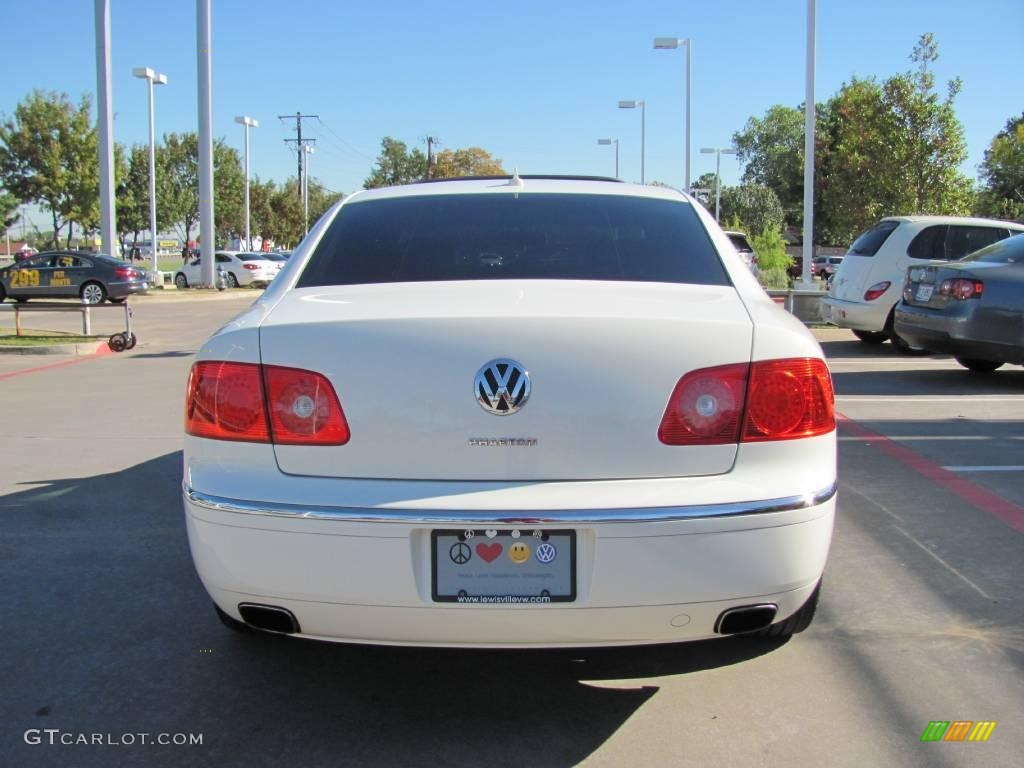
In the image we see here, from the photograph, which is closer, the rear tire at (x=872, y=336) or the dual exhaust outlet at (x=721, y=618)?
the dual exhaust outlet at (x=721, y=618)

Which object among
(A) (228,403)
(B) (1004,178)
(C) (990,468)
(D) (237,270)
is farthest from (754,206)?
(A) (228,403)

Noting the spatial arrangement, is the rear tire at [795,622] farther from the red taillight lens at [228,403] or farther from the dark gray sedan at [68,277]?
the dark gray sedan at [68,277]

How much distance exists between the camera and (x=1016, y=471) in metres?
6.09

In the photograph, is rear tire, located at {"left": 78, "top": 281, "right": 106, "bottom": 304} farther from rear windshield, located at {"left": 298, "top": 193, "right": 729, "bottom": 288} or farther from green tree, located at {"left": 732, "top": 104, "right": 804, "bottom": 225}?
green tree, located at {"left": 732, "top": 104, "right": 804, "bottom": 225}

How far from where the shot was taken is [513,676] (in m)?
3.29

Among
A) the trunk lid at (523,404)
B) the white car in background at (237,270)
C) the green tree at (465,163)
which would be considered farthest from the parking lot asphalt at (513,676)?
the green tree at (465,163)

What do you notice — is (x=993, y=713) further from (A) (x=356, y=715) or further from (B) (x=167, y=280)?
(B) (x=167, y=280)

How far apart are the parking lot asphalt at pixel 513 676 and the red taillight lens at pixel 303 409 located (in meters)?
0.92

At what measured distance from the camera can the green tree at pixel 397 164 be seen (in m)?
87.0

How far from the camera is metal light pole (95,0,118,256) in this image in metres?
25.0

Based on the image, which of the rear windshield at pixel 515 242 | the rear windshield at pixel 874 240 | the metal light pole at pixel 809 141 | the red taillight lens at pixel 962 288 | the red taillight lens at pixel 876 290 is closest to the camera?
the rear windshield at pixel 515 242

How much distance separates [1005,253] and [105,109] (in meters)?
23.2

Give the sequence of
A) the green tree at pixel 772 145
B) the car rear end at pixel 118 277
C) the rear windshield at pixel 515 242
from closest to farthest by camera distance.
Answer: the rear windshield at pixel 515 242 < the car rear end at pixel 118 277 < the green tree at pixel 772 145

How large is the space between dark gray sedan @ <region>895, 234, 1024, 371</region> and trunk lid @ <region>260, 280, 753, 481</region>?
7.45 metres
